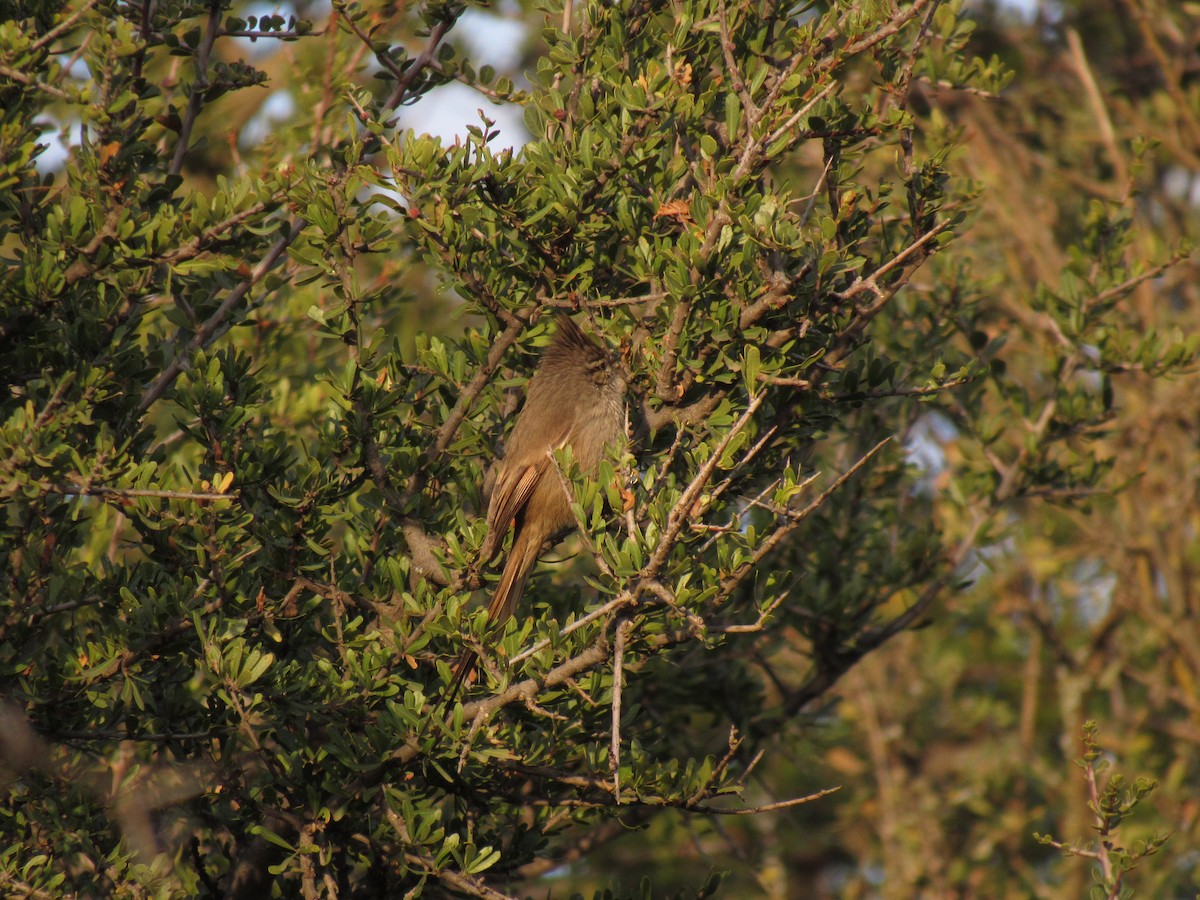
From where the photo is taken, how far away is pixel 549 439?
4.34m

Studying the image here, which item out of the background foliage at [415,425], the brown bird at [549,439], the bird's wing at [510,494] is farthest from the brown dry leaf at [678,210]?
the bird's wing at [510,494]

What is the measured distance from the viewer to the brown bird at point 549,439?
3.88 m

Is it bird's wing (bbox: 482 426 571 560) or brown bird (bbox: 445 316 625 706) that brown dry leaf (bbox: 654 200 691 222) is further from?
bird's wing (bbox: 482 426 571 560)

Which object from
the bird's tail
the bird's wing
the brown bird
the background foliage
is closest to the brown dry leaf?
the background foliage

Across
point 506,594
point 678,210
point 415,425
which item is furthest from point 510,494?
point 678,210

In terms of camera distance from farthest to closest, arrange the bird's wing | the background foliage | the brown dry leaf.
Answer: the bird's wing
the brown dry leaf
the background foliage

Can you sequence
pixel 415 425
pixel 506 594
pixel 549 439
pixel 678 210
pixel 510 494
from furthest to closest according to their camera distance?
1. pixel 549 439
2. pixel 510 494
3. pixel 506 594
4. pixel 415 425
5. pixel 678 210

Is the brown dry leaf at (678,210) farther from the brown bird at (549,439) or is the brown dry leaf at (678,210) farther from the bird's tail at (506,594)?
the bird's tail at (506,594)

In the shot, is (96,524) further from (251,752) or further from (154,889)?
(154,889)

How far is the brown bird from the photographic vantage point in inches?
153

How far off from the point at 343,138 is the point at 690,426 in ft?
5.46

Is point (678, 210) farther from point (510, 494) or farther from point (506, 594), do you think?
point (506, 594)

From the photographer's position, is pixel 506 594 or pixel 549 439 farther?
pixel 549 439

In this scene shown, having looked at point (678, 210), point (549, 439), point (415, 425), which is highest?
point (678, 210)
